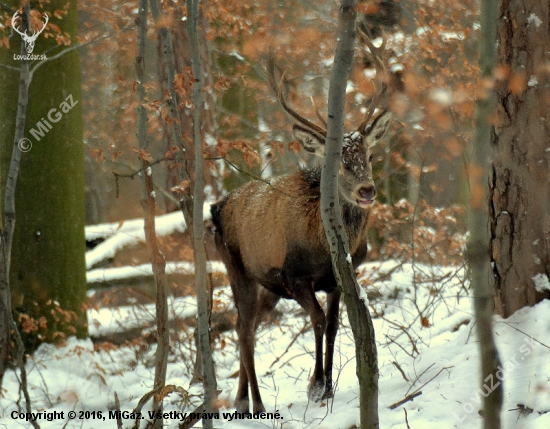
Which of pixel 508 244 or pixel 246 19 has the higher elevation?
pixel 246 19

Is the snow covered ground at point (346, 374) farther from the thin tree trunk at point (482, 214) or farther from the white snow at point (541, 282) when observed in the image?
the thin tree trunk at point (482, 214)

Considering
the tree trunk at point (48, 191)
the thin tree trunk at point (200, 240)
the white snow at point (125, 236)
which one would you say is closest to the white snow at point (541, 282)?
the thin tree trunk at point (200, 240)

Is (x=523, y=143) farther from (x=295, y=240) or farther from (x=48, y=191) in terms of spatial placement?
(x=48, y=191)

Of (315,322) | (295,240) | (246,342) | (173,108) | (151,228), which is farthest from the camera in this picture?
(246,342)

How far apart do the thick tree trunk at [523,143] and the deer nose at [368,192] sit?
98 centimetres

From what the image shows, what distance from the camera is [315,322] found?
554 centimetres

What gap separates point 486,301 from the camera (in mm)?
1746

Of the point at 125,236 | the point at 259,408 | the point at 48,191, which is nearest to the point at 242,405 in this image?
the point at 259,408

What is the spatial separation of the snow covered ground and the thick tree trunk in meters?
0.28

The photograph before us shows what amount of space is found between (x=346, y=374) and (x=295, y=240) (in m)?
1.30

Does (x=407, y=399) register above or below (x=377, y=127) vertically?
below

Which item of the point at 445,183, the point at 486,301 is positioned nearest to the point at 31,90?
the point at 486,301

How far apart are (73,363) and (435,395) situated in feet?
14.6

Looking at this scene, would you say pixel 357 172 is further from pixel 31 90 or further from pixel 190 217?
pixel 31 90
